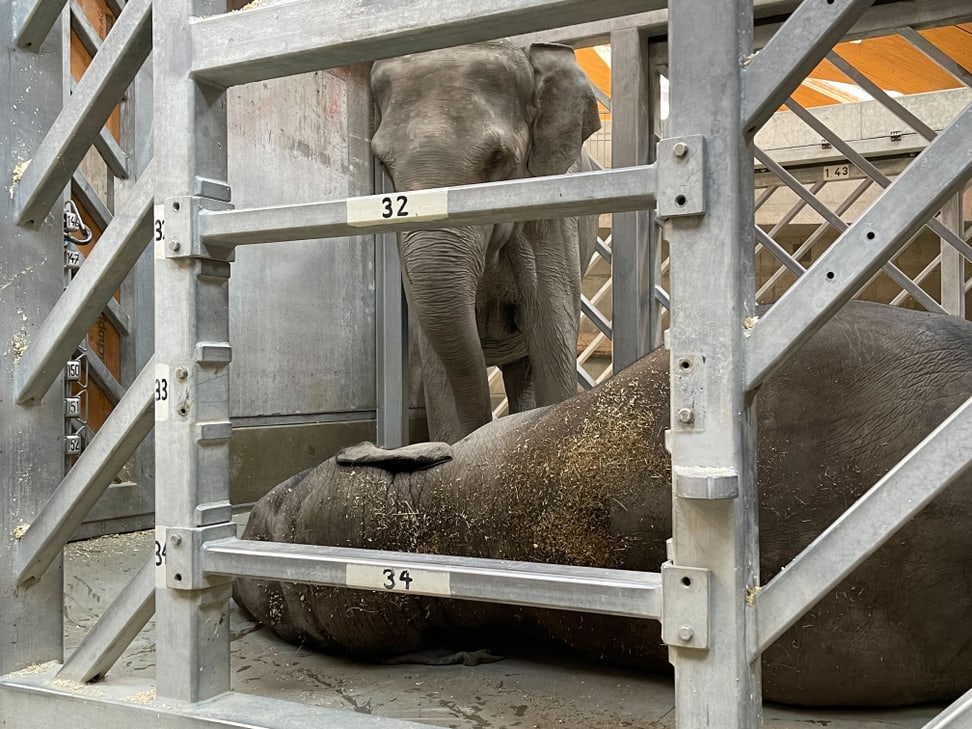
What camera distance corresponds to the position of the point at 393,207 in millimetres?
1542

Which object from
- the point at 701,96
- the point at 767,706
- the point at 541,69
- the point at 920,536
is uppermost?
the point at 541,69

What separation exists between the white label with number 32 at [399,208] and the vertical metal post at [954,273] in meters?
5.92

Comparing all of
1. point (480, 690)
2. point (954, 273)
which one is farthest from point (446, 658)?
point (954, 273)

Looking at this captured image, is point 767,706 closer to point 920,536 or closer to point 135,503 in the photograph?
point 920,536

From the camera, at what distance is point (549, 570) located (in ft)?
4.68

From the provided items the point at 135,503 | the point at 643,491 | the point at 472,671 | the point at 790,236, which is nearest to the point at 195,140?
the point at 643,491

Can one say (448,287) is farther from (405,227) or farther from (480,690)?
(405,227)

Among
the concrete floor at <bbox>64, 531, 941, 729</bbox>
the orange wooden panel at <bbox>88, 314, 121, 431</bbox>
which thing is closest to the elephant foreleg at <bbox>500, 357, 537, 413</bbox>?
the orange wooden panel at <bbox>88, 314, 121, 431</bbox>

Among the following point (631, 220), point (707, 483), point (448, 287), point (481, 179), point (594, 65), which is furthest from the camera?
point (594, 65)

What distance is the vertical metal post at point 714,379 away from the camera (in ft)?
4.28

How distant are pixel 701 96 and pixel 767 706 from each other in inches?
48.1

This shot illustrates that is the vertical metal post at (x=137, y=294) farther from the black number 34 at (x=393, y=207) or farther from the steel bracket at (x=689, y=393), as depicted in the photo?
the steel bracket at (x=689, y=393)

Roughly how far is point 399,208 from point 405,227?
5cm

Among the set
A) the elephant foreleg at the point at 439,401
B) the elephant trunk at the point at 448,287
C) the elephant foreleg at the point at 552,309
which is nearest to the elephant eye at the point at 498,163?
the elephant trunk at the point at 448,287
